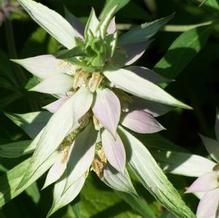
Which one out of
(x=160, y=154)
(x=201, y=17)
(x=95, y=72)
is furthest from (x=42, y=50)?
→ (x=95, y=72)

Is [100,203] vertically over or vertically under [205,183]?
under

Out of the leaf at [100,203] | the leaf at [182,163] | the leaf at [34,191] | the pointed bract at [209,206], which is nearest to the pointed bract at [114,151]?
the leaf at [182,163]

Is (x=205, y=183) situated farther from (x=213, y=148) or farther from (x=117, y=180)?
(x=117, y=180)

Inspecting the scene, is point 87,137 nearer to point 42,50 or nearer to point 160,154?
point 160,154

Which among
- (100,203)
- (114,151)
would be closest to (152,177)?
(114,151)

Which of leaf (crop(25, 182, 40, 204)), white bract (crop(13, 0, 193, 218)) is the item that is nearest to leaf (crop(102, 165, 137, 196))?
white bract (crop(13, 0, 193, 218))

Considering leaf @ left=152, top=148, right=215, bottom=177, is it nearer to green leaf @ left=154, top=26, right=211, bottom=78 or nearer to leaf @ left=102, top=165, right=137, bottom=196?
leaf @ left=102, top=165, right=137, bottom=196
